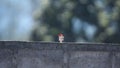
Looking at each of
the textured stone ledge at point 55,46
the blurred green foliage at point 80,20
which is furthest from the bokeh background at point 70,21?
the textured stone ledge at point 55,46

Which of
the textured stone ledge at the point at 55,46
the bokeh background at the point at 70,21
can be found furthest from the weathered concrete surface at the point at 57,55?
the bokeh background at the point at 70,21

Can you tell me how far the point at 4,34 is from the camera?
19125 millimetres

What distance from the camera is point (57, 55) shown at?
29.3 ft

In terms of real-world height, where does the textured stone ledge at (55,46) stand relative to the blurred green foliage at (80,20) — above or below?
below

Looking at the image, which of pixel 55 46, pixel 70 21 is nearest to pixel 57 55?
pixel 55 46

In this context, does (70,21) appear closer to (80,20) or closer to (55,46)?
(80,20)

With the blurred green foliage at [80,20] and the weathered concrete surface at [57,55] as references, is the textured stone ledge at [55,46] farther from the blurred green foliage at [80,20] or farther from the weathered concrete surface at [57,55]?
the blurred green foliage at [80,20]

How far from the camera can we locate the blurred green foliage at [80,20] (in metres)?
17.9

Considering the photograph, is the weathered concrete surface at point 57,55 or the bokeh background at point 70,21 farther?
the bokeh background at point 70,21

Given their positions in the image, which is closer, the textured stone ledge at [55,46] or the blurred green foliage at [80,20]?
the textured stone ledge at [55,46]

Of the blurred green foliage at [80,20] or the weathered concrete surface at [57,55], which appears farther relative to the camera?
the blurred green foliage at [80,20]

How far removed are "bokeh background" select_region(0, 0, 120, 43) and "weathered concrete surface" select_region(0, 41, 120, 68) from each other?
27.3ft

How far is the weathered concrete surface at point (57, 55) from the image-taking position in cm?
880

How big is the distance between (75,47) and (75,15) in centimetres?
983
